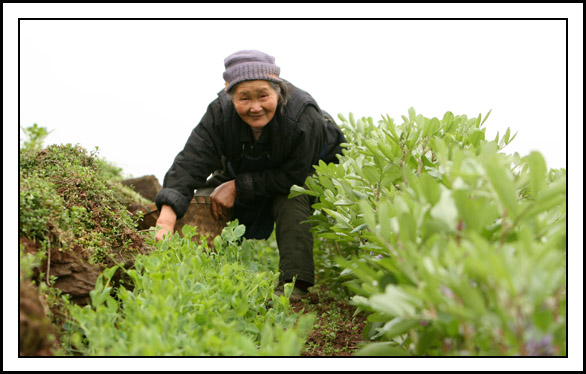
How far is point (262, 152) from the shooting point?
4266mm

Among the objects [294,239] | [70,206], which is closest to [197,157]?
[294,239]

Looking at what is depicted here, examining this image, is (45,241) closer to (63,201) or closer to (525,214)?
(63,201)

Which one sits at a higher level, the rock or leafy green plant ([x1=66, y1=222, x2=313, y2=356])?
the rock

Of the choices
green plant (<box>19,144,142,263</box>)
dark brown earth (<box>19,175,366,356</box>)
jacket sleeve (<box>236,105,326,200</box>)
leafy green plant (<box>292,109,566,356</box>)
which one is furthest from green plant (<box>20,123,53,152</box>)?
leafy green plant (<box>292,109,566,356</box>)

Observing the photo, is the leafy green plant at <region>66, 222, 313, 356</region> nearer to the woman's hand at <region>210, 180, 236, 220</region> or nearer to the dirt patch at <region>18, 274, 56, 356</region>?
the dirt patch at <region>18, 274, 56, 356</region>

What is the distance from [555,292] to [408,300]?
0.38 m

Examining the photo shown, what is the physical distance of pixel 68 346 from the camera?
6.63ft

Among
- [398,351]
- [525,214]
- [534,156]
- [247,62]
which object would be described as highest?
[247,62]

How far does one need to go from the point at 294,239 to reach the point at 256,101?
1.05 metres

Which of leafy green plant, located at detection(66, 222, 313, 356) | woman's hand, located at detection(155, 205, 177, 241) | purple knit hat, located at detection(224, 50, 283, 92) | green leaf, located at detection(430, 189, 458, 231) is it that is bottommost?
leafy green plant, located at detection(66, 222, 313, 356)

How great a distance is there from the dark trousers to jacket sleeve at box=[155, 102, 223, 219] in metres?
0.62

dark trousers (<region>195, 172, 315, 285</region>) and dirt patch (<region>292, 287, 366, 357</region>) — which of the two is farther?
dark trousers (<region>195, 172, 315, 285</region>)

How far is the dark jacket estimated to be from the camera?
4.06 metres

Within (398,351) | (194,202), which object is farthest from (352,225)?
(194,202)
